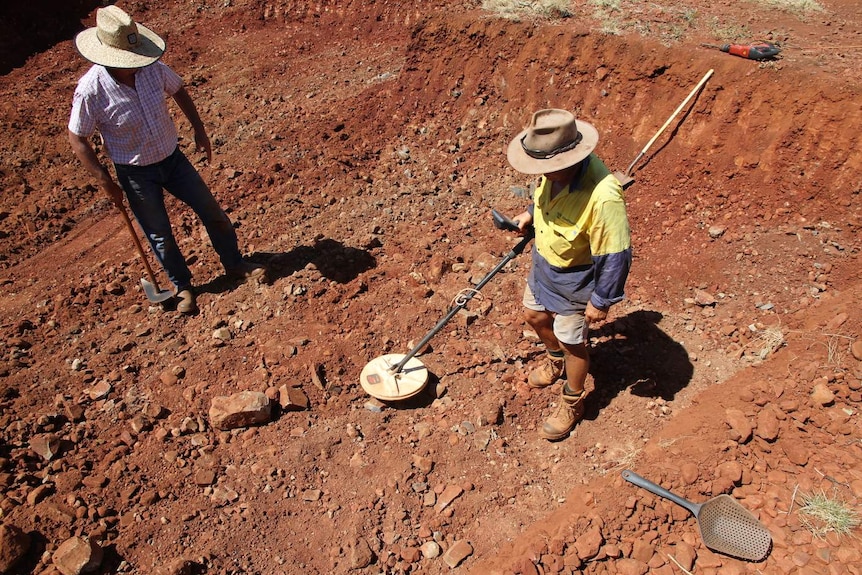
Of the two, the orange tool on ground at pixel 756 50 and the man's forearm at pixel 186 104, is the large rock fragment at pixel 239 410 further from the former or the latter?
the orange tool on ground at pixel 756 50

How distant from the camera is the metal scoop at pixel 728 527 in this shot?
2.95m

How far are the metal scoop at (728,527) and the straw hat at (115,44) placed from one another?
4.35 m

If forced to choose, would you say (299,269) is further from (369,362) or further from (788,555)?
(788,555)

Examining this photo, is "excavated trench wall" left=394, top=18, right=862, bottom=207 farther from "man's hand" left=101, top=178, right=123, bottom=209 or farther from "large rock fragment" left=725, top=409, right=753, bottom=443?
"man's hand" left=101, top=178, right=123, bottom=209

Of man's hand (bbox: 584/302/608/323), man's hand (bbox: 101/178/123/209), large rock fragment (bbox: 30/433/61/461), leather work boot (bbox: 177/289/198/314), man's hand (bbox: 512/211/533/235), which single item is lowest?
leather work boot (bbox: 177/289/198/314)

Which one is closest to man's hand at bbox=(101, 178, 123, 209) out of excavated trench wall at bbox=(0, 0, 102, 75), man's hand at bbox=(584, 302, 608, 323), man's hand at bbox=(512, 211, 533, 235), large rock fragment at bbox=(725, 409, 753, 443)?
man's hand at bbox=(512, 211, 533, 235)

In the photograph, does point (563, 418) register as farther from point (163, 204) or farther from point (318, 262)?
point (163, 204)

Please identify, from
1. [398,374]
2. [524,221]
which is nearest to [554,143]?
[524,221]

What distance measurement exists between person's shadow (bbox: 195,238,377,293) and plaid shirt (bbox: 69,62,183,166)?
128 centimetres

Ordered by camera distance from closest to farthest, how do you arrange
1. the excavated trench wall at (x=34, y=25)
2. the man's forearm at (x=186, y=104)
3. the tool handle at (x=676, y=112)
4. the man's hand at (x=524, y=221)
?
the man's hand at (x=524, y=221)
the man's forearm at (x=186, y=104)
the tool handle at (x=676, y=112)
the excavated trench wall at (x=34, y=25)

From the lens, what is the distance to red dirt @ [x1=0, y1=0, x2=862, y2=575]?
129 inches

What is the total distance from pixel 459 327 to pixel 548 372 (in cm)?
90

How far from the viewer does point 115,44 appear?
12.6ft

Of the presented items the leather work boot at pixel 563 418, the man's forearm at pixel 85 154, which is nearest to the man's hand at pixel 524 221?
the leather work boot at pixel 563 418
